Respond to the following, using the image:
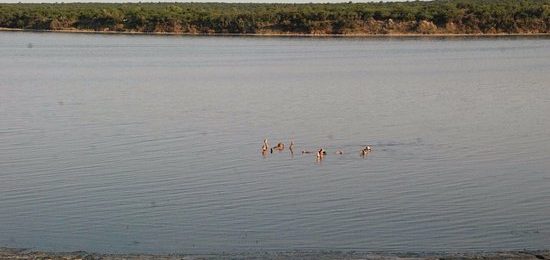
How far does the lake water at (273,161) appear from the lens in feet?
35.7

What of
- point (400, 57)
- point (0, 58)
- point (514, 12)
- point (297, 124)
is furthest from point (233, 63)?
point (514, 12)

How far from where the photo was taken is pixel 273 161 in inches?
624

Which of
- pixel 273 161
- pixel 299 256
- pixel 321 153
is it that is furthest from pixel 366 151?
pixel 299 256

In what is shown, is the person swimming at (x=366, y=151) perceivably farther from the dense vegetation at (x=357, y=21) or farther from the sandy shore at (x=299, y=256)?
the dense vegetation at (x=357, y=21)

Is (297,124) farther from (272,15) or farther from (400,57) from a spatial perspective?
(272,15)

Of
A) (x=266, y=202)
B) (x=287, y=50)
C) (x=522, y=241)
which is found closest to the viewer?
(x=522, y=241)

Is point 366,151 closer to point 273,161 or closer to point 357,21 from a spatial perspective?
point 273,161

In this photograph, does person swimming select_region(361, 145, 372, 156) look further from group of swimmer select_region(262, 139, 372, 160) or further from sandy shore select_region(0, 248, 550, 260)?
sandy shore select_region(0, 248, 550, 260)

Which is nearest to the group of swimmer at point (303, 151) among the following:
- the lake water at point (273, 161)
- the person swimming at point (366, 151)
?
the person swimming at point (366, 151)

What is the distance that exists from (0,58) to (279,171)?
1176 inches

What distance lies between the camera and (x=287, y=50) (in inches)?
1873

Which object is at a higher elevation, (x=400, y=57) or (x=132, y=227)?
(x=132, y=227)

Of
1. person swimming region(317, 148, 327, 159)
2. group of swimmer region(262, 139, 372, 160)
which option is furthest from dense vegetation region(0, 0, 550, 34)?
person swimming region(317, 148, 327, 159)

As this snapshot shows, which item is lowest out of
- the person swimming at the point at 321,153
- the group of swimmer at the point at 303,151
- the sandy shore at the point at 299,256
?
the group of swimmer at the point at 303,151
